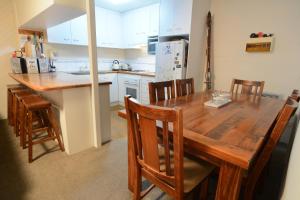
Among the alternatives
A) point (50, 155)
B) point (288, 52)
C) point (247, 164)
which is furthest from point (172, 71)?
point (247, 164)

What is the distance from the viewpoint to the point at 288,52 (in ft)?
7.95

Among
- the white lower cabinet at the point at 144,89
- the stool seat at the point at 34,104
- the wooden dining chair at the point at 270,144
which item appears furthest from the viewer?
A: the white lower cabinet at the point at 144,89

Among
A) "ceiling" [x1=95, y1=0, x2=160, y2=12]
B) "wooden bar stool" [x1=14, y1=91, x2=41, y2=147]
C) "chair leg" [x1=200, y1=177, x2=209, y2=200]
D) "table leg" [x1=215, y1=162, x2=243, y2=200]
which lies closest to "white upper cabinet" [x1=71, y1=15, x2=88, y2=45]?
"ceiling" [x1=95, y1=0, x2=160, y2=12]

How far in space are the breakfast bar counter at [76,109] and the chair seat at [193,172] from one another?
127cm

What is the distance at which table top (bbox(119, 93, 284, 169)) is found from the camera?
80 centimetres

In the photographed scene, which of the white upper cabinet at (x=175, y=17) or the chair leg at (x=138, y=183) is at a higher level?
the white upper cabinet at (x=175, y=17)

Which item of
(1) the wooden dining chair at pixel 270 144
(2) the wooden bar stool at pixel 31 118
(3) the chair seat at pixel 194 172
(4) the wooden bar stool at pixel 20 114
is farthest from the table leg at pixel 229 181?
(4) the wooden bar stool at pixel 20 114

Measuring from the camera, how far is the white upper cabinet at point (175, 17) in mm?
2801

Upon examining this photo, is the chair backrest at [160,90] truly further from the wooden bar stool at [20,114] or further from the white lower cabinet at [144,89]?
the white lower cabinet at [144,89]

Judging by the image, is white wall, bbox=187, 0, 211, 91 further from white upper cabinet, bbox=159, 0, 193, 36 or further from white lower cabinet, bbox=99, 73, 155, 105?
white lower cabinet, bbox=99, 73, 155, 105

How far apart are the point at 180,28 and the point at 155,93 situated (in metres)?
1.79

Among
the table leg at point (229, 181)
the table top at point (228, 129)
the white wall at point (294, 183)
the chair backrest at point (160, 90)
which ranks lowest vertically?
the table leg at point (229, 181)

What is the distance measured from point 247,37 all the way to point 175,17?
1248 mm

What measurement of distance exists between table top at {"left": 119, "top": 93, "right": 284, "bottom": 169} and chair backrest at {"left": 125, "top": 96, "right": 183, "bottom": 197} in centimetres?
15
